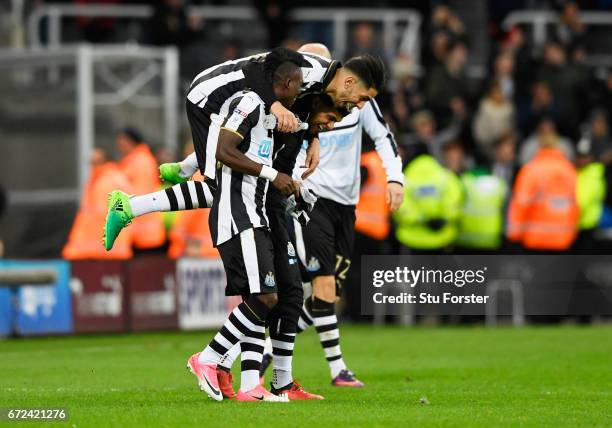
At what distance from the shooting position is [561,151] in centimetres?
2405

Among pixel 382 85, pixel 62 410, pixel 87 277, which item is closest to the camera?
pixel 62 410

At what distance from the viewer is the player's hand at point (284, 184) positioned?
11.1 metres

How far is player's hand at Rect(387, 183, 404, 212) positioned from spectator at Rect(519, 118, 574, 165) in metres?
10.9

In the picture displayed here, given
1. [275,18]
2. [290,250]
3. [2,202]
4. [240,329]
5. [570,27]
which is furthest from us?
[570,27]

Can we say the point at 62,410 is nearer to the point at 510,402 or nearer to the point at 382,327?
the point at 510,402

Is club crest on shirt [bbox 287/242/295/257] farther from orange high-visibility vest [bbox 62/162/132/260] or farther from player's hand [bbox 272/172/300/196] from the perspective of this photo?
orange high-visibility vest [bbox 62/162/132/260]

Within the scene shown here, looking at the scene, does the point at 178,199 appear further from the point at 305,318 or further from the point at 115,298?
the point at 115,298

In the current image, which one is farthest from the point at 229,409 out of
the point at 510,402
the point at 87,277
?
the point at 87,277

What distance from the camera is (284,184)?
436 inches

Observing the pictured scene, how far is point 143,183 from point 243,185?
1191 centimetres

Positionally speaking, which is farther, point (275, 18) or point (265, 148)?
point (275, 18)

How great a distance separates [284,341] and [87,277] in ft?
30.3

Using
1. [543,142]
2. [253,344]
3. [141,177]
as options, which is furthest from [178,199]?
[543,142]

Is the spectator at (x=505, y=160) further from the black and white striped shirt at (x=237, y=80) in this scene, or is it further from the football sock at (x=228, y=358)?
the football sock at (x=228, y=358)
